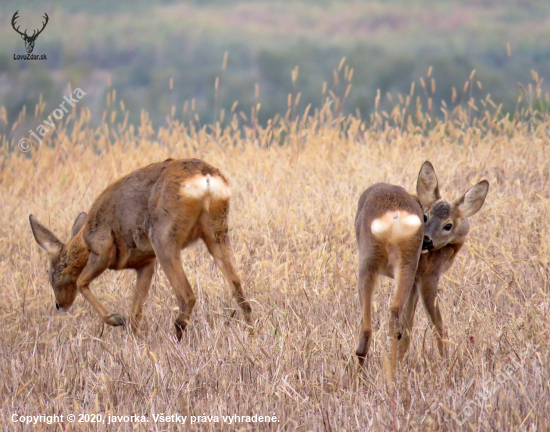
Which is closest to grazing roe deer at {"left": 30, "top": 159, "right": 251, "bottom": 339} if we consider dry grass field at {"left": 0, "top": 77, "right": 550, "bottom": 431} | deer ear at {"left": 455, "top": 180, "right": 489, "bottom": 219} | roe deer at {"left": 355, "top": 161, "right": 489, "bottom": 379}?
dry grass field at {"left": 0, "top": 77, "right": 550, "bottom": 431}

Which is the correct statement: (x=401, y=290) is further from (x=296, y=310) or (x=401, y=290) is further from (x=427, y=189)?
(x=296, y=310)

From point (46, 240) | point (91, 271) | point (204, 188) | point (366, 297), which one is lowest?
point (91, 271)

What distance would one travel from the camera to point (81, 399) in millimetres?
4270

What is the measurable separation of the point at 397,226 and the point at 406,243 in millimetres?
109

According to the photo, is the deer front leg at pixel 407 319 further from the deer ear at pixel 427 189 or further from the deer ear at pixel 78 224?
the deer ear at pixel 78 224

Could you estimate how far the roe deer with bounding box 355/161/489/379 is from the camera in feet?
12.9

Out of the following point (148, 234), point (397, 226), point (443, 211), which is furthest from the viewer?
point (148, 234)

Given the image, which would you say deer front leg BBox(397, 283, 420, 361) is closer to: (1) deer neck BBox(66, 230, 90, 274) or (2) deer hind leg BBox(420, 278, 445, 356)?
(2) deer hind leg BBox(420, 278, 445, 356)

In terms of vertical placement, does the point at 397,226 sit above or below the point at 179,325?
above

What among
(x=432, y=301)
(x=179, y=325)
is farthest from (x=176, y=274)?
(x=432, y=301)

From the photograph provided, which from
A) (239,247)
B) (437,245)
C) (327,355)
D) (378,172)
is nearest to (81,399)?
(327,355)

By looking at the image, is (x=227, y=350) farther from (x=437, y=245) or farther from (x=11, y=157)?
(x=11, y=157)

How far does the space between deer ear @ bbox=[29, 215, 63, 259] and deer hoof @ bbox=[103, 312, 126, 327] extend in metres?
0.98

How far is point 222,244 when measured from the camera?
5.44 metres
